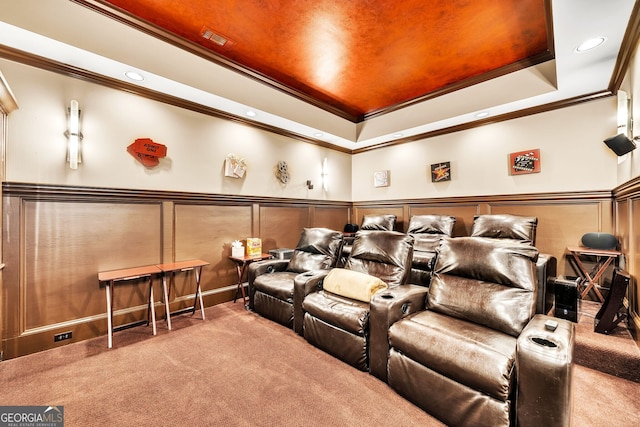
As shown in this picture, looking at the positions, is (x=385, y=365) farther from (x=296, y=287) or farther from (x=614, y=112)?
(x=614, y=112)

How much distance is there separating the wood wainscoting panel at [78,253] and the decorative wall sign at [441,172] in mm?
4507

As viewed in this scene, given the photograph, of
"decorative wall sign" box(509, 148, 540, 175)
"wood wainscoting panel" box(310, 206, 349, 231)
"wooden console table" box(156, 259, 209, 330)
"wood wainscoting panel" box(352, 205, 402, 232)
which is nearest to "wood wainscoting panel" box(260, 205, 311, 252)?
"wood wainscoting panel" box(310, 206, 349, 231)

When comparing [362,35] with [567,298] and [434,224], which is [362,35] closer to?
[434,224]

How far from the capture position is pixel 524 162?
4070mm

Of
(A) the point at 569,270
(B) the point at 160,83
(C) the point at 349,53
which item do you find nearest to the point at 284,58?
(C) the point at 349,53

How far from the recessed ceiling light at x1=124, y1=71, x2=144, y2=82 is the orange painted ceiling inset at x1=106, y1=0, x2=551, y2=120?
0.54 metres

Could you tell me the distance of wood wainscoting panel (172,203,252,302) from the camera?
11.6 feet

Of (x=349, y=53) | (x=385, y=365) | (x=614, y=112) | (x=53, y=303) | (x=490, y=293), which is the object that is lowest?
(x=385, y=365)

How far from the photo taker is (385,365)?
203 centimetres

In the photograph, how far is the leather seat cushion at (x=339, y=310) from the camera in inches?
87.0

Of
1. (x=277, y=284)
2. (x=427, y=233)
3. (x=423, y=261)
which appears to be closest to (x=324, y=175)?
(x=427, y=233)

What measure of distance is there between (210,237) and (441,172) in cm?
404

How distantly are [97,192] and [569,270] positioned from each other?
598 centimetres

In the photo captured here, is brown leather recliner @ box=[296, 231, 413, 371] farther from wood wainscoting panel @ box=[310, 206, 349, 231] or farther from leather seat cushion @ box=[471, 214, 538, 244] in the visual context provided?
wood wainscoting panel @ box=[310, 206, 349, 231]
